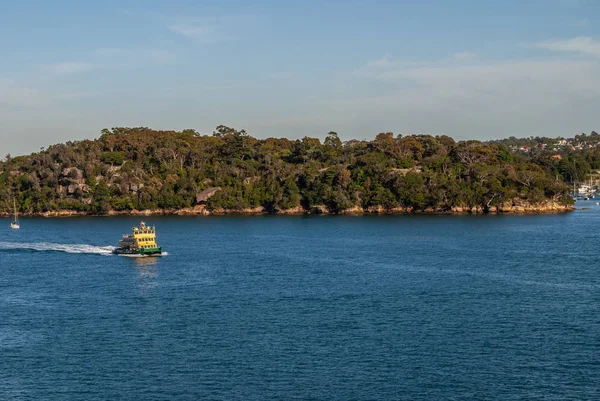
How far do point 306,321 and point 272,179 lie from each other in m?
101

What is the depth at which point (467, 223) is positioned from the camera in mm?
108625

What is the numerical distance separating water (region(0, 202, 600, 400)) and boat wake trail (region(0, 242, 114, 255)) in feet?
1.05

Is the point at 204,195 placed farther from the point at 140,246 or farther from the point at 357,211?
the point at 140,246

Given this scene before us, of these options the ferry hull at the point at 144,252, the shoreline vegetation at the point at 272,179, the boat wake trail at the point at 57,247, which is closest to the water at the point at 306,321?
the boat wake trail at the point at 57,247

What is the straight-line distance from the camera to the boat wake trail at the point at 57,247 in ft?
268

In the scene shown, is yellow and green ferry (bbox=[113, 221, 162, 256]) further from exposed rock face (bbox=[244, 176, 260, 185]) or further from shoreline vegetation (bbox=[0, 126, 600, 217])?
exposed rock face (bbox=[244, 176, 260, 185])

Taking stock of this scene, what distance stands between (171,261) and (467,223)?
168 ft

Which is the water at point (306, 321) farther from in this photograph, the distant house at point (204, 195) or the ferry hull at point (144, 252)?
the distant house at point (204, 195)

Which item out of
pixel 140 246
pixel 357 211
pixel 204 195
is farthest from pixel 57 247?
pixel 357 211

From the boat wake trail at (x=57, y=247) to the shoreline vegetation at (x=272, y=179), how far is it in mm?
52176

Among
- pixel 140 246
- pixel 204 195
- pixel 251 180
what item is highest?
pixel 251 180

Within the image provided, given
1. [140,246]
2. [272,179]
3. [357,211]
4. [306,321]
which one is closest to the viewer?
[306,321]

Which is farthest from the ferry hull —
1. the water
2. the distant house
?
the distant house

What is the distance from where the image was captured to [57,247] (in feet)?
279
